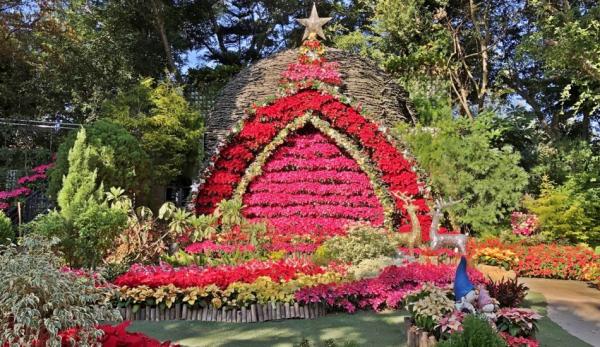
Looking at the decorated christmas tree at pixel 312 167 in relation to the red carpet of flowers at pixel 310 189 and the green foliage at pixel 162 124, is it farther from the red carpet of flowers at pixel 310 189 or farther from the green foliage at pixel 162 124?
the green foliage at pixel 162 124

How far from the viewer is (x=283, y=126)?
1209 centimetres

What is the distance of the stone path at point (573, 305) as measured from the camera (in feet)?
19.7

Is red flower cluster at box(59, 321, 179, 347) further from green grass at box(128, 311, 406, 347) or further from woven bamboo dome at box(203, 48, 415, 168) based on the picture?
woven bamboo dome at box(203, 48, 415, 168)

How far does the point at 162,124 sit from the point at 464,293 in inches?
419

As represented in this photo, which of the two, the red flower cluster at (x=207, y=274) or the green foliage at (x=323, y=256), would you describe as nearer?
the red flower cluster at (x=207, y=274)

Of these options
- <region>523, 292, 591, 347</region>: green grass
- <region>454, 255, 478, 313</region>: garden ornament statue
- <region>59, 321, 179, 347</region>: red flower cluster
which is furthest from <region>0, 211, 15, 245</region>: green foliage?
<region>523, 292, 591, 347</region>: green grass

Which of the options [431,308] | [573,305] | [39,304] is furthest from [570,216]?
[39,304]

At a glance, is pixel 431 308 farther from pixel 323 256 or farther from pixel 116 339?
pixel 323 256

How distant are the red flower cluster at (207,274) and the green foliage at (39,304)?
131 inches

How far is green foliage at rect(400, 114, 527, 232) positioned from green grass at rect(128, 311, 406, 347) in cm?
608

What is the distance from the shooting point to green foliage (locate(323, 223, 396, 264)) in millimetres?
8681

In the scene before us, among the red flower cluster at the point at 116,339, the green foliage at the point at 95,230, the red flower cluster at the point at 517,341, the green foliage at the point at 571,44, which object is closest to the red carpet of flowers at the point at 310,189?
the green foliage at the point at 95,230

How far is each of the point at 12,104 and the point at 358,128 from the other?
493 inches

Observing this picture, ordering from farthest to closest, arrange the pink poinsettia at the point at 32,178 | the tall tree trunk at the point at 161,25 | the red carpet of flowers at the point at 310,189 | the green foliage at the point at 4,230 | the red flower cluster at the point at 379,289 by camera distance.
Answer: the tall tree trunk at the point at 161,25 → the pink poinsettia at the point at 32,178 → the red carpet of flowers at the point at 310,189 → the green foliage at the point at 4,230 → the red flower cluster at the point at 379,289
